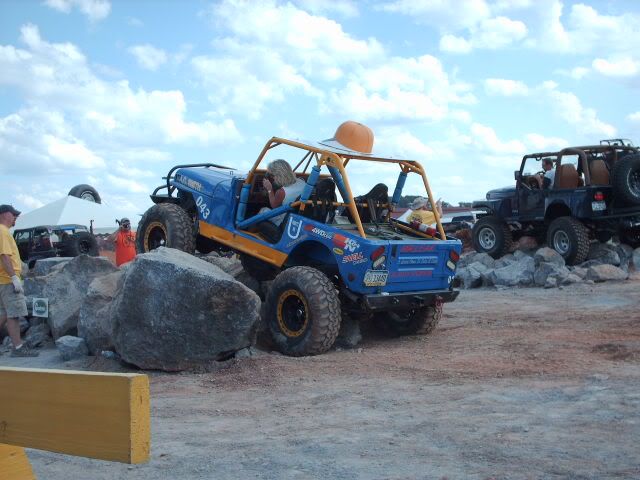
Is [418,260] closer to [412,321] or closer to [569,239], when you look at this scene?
[412,321]

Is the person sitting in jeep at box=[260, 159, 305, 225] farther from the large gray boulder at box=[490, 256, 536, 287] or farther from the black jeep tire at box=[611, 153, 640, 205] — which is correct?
the black jeep tire at box=[611, 153, 640, 205]

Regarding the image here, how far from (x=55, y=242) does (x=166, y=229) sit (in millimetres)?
13445

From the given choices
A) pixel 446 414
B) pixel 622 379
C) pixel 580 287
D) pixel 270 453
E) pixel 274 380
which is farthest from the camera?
pixel 580 287

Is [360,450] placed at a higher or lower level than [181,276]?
lower

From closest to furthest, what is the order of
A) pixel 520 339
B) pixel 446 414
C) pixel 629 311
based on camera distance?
pixel 446 414 → pixel 520 339 → pixel 629 311

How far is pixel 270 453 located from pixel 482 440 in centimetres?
127

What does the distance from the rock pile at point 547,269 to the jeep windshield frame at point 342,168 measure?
4652mm

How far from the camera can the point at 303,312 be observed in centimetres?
838

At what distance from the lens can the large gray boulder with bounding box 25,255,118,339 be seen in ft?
29.9

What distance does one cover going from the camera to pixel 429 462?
4430 millimetres

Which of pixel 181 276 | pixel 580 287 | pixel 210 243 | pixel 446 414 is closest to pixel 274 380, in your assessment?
pixel 181 276

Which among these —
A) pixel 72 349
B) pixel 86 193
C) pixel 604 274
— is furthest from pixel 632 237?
pixel 86 193

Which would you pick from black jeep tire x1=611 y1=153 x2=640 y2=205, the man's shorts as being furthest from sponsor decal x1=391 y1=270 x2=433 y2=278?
black jeep tire x1=611 y1=153 x2=640 y2=205

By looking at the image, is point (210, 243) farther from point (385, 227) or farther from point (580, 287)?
point (580, 287)
